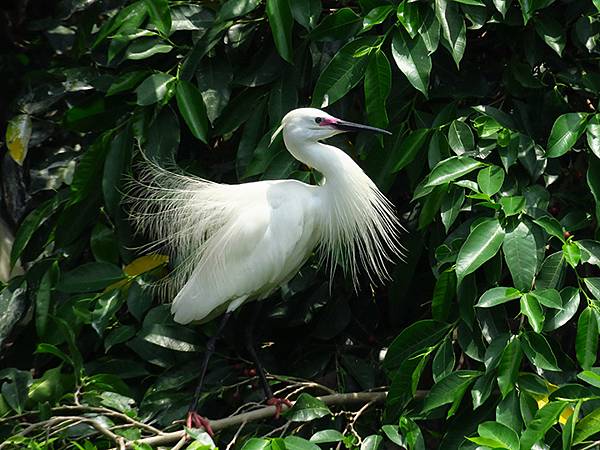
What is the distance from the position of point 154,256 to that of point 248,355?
0.34 metres

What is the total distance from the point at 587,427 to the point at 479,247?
1.26ft

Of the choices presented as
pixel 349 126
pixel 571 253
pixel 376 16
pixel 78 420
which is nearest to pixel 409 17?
pixel 376 16

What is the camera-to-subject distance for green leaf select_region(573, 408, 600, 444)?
1.79 meters

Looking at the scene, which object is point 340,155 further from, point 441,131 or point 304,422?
point 304,422

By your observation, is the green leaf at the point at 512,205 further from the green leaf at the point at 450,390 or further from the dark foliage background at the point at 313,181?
the green leaf at the point at 450,390

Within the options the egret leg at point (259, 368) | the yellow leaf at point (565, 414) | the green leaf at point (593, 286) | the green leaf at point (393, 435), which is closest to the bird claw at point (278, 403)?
the egret leg at point (259, 368)

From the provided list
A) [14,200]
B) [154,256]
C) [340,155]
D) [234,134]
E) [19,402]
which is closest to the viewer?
[19,402]

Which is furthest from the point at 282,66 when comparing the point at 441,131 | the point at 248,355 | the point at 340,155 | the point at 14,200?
the point at 14,200

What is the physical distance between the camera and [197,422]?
2311 mm

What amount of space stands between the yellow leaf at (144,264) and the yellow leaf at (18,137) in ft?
1.73

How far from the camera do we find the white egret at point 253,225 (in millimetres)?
2523

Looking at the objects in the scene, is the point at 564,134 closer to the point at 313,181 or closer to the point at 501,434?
the point at 501,434

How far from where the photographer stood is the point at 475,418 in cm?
206

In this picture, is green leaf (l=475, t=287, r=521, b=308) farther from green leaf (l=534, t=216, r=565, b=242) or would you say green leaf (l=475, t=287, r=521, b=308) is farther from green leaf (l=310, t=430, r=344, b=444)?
green leaf (l=310, t=430, r=344, b=444)
